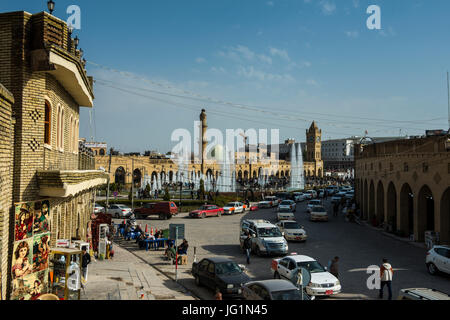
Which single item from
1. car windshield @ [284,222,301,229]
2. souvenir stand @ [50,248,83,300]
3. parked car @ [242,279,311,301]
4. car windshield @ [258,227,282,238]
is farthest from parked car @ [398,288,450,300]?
car windshield @ [284,222,301,229]

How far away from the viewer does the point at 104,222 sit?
19734 millimetres

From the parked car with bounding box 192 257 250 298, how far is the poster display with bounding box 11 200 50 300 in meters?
5.27

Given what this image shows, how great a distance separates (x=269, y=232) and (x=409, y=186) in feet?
37.0

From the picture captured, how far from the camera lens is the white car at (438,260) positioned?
1482cm

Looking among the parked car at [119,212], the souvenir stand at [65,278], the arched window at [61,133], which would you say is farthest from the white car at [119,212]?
the souvenir stand at [65,278]

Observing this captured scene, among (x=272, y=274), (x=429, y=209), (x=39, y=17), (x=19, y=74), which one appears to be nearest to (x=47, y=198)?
(x=19, y=74)

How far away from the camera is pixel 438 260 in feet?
49.8

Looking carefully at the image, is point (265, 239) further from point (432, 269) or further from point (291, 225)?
point (432, 269)

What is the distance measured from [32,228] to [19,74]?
3817 millimetres

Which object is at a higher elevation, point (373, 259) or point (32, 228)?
point (32, 228)

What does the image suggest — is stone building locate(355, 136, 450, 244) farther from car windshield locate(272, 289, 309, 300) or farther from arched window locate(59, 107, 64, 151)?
arched window locate(59, 107, 64, 151)

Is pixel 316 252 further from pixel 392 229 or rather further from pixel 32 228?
pixel 32 228

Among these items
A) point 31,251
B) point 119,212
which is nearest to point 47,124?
point 31,251

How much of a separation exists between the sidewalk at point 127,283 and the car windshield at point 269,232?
5.98 meters
